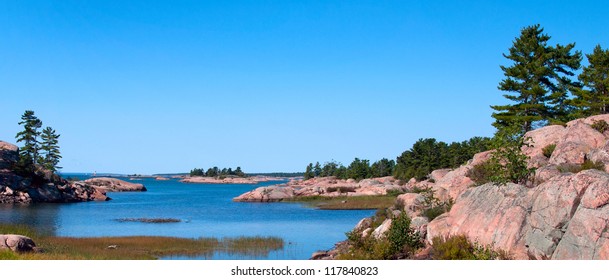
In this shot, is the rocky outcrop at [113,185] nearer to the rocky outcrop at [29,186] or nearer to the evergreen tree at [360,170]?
the rocky outcrop at [29,186]

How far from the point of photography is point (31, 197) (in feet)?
320

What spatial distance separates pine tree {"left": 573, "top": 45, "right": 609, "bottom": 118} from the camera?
5262 centimetres

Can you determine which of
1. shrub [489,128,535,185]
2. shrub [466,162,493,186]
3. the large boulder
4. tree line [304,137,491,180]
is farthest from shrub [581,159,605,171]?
tree line [304,137,491,180]

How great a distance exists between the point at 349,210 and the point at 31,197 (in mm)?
57692

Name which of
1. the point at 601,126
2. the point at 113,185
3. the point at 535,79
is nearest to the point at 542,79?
the point at 535,79

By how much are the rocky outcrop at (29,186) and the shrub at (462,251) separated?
89.0 metres

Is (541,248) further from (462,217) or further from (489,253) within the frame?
(462,217)

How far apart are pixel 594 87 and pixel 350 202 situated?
42357mm

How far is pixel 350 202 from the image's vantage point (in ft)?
297

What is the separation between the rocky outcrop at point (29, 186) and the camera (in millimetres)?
94594

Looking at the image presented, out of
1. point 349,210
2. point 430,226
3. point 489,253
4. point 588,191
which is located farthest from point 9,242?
point 349,210

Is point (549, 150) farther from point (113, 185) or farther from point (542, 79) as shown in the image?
point (113, 185)

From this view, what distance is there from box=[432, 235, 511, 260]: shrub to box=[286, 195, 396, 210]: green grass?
50.2m
